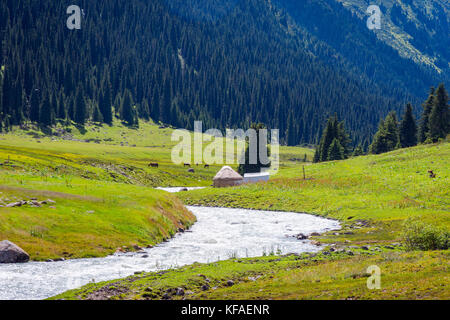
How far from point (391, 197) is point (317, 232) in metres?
20.7

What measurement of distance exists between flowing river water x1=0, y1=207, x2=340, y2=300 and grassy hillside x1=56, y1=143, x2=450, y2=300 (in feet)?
7.42

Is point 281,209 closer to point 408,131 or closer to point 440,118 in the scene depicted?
point 440,118

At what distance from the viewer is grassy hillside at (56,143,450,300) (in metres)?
18.8

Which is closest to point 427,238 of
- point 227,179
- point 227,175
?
point 227,179

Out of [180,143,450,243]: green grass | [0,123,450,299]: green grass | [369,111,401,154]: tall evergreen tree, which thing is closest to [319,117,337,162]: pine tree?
[369,111,401,154]: tall evergreen tree

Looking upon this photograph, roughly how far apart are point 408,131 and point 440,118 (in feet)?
64.7

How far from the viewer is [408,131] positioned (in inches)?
4808

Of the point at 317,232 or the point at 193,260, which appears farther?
the point at 317,232

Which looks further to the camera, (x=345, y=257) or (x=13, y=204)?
(x=13, y=204)

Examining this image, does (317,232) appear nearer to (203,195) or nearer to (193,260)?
(193,260)

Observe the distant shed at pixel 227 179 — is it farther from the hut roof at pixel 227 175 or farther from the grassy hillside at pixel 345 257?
the grassy hillside at pixel 345 257

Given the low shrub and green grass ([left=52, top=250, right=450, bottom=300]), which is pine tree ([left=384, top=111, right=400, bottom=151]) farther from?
green grass ([left=52, top=250, right=450, bottom=300])

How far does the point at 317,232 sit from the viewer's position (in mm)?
45500

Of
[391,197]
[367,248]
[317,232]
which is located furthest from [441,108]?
[367,248]
